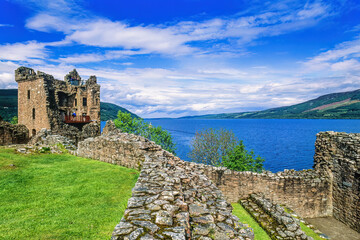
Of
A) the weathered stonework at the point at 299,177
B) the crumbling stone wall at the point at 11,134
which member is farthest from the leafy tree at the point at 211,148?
the crumbling stone wall at the point at 11,134

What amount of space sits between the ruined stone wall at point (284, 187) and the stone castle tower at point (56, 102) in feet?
76.9

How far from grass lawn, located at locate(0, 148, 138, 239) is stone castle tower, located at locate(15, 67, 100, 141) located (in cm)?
1956

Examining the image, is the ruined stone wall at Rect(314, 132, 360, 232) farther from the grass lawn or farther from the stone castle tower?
the stone castle tower

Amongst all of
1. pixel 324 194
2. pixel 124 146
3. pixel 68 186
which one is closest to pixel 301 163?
pixel 324 194

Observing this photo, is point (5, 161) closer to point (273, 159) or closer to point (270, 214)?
point (270, 214)

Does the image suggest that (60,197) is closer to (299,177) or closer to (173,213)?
(173,213)

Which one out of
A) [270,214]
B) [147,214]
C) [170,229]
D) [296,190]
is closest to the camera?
[170,229]

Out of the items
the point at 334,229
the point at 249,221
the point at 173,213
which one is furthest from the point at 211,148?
the point at 173,213

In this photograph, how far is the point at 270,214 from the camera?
1487 cm

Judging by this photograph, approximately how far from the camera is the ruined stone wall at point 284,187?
18359 millimetres

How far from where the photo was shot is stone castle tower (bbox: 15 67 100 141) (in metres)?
33.1

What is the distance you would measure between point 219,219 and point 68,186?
7.69 meters

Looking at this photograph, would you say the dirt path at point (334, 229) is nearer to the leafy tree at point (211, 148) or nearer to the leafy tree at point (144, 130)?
the leafy tree at point (211, 148)

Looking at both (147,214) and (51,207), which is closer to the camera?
(147,214)
